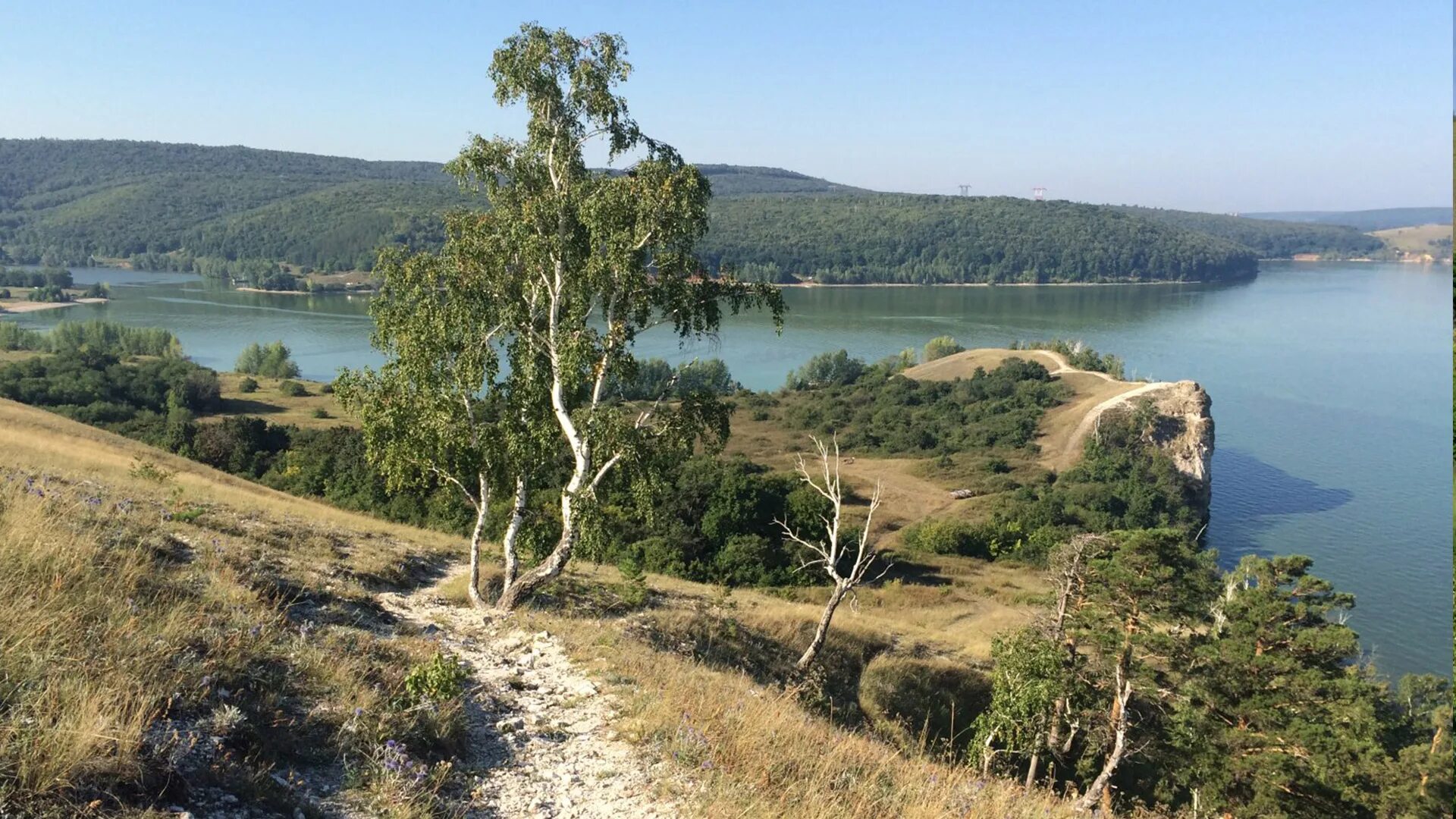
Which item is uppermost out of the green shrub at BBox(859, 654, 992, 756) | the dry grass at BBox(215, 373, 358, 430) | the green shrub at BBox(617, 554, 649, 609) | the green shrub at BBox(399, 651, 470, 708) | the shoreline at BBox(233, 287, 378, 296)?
the shoreline at BBox(233, 287, 378, 296)

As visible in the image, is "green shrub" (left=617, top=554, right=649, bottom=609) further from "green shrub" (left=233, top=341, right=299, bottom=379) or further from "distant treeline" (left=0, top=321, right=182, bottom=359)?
"distant treeline" (left=0, top=321, right=182, bottom=359)

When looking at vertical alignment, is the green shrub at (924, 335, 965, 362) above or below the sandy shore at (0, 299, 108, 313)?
below

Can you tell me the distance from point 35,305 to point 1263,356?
531ft

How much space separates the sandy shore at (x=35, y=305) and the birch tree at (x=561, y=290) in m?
141

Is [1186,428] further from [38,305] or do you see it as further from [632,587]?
[38,305]

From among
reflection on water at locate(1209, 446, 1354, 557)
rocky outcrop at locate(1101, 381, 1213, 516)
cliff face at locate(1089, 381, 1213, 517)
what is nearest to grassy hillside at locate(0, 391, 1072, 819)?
reflection on water at locate(1209, 446, 1354, 557)

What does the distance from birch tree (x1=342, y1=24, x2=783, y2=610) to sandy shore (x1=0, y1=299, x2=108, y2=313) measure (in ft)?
462

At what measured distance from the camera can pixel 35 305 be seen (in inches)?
4865

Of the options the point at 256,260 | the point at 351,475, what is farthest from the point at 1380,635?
the point at 256,260

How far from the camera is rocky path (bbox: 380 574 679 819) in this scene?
5.59m

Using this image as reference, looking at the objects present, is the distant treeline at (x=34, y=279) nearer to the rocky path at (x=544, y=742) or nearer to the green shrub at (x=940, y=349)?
the green shrub at (x=940, y=349)

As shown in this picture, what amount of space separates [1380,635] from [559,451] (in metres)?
36.0

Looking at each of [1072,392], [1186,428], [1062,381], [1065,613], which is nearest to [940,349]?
[1062,381]

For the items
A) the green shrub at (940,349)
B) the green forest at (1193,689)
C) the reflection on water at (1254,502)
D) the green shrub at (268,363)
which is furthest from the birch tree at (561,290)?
the green shrub at (940,349)
